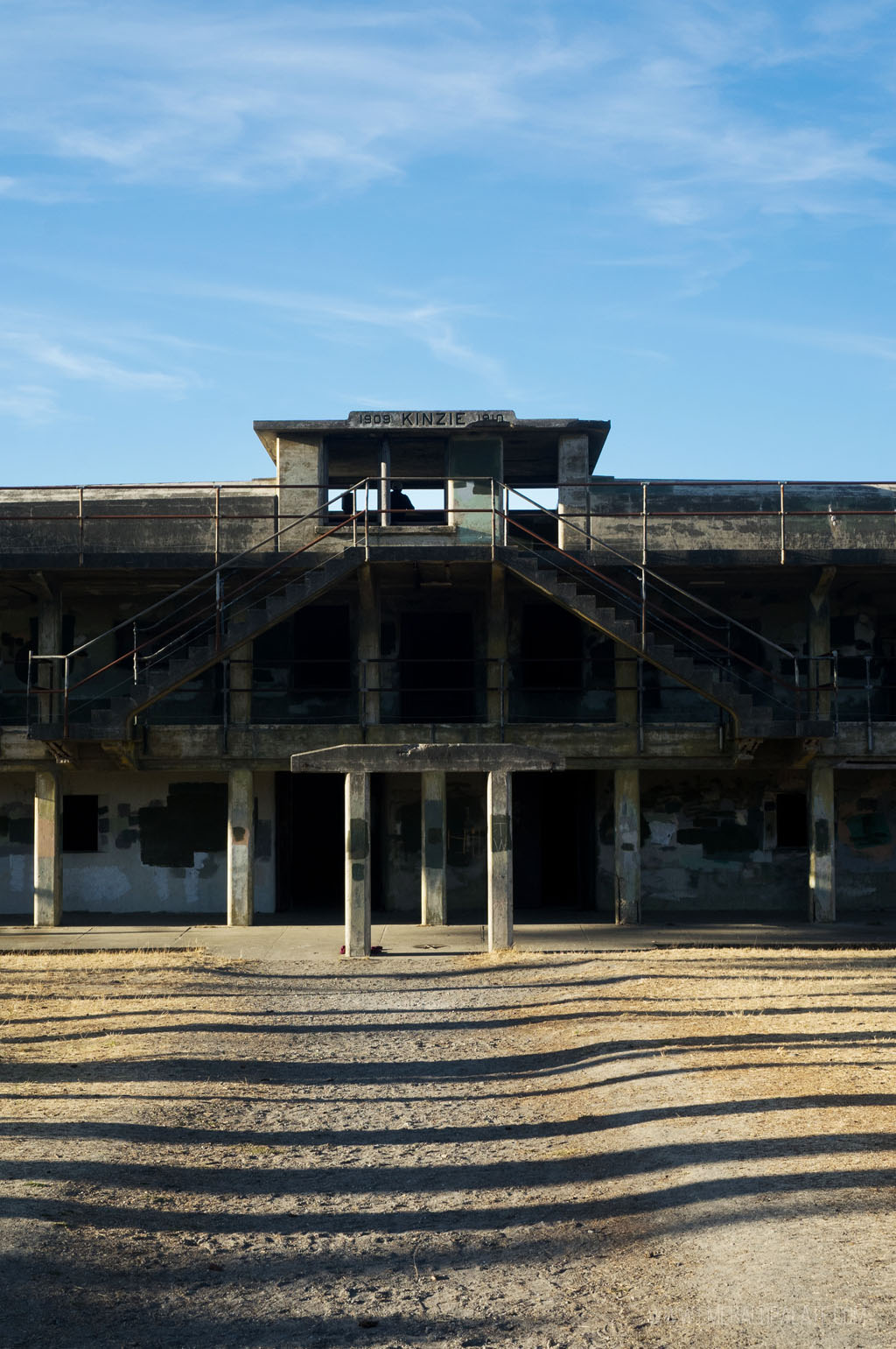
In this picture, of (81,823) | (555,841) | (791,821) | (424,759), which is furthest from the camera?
(555,841)

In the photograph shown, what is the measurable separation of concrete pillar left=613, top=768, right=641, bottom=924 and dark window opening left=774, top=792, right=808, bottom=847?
3.24 metres

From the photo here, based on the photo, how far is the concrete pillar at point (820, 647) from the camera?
71.4 feet

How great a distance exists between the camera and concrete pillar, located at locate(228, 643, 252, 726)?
21.5 meters

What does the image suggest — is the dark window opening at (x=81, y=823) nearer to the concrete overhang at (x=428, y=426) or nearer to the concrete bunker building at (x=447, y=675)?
the concrete bunker building at (x=447, y=675)

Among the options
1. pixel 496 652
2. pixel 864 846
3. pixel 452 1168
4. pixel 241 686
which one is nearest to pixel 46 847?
pixel 241 686

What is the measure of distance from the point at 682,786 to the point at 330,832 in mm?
7621

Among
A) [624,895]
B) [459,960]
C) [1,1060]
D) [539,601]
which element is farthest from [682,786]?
[1,1060]

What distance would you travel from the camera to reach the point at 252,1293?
6277mm

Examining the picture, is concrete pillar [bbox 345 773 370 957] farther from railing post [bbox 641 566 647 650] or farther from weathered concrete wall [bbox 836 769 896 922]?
weathered concrete wall [bbox 836 769 896 922]

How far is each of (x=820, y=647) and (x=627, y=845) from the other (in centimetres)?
454

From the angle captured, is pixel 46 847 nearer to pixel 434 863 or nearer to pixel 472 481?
pixel 434 863

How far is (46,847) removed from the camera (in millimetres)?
21250

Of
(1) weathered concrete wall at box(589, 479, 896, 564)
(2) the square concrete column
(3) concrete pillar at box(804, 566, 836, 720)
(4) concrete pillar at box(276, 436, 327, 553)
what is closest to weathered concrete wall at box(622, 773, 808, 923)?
(3) concrete pillar at box(804, 566, 836, 720)

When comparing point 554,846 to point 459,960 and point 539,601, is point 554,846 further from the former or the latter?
point 459,960
